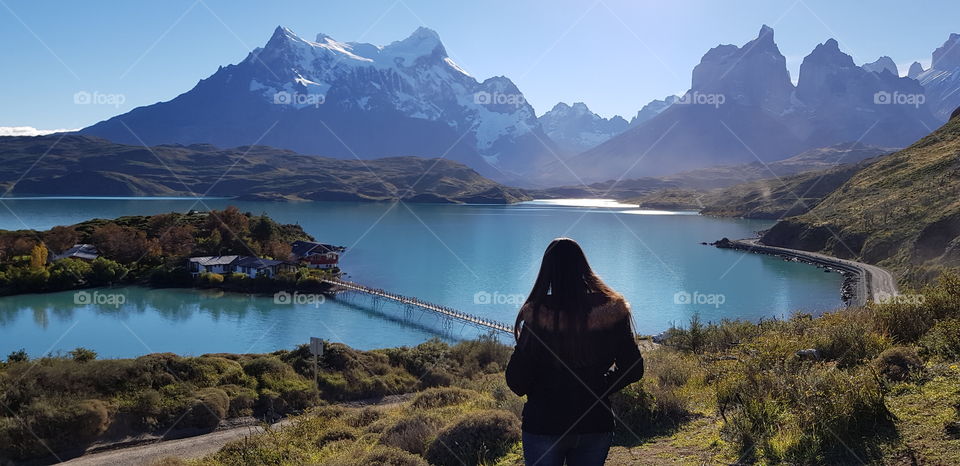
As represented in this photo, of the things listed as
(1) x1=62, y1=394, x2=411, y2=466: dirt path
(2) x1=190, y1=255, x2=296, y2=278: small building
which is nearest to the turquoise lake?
(2) x1=190, y1=255, x2=296, y2=278: small building

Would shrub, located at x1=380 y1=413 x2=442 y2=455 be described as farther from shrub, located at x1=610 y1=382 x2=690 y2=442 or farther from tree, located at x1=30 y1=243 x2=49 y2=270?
tree, located at x1=30 y1=243 x2=49 y2=270

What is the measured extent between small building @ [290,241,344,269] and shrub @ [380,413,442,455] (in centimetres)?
5422

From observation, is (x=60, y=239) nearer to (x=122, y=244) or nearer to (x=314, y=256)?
(x=122, y=244)

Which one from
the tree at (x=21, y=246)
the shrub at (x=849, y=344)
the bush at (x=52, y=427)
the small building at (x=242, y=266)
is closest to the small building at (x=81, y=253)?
the tree at (x=21, y=246)

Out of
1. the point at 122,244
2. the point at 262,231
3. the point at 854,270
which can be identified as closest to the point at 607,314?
the point at 854,270

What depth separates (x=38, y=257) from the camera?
5209 cm

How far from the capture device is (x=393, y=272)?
6194cm

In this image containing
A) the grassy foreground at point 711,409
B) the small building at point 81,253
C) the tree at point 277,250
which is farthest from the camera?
the tree at point 277,250

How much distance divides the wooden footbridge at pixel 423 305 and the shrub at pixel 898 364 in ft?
96.9

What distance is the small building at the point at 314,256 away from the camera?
60.8 metres

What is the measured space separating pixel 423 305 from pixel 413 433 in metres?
37.3

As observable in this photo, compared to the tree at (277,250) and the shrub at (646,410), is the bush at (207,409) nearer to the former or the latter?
the shrub at (646,410)

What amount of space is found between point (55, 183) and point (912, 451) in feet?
811

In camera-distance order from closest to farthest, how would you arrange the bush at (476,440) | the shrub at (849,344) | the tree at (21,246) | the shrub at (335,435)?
1. the bush at (476,440)
2. the shrub at (849,344)
3. the shrub at (335,435)
4. the tree at (21,246)
